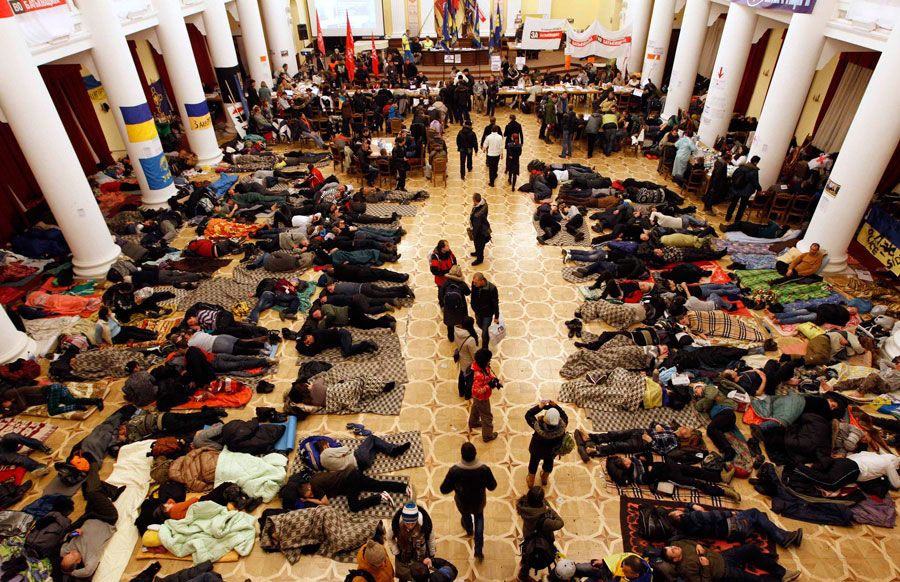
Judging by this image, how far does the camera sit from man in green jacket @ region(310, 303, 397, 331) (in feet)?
25.1

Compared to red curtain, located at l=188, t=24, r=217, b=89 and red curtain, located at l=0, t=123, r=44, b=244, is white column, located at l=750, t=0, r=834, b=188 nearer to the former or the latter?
red curtain, located at l=0, t=123, r=44, b=244

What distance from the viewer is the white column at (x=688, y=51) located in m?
13.9

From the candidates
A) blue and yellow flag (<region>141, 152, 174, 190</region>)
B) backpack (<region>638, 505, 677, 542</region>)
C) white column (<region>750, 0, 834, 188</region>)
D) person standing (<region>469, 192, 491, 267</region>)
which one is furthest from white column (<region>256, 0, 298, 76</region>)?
backpack (<region>638, 505, 677, 542</region>)

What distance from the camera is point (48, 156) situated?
7965mm

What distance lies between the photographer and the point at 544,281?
887cm

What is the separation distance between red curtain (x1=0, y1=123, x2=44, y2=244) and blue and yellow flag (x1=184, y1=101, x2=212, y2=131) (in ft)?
12.0

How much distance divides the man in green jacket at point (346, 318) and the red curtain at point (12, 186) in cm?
716

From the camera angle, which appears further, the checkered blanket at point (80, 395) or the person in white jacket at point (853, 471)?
the checkered blanket at point (80, 395)

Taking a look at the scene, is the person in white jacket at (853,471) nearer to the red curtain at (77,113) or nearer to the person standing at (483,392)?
the person standing at (483,392)

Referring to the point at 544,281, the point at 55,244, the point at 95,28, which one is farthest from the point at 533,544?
the point at 95,28

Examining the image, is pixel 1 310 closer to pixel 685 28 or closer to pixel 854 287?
pixel 854 287

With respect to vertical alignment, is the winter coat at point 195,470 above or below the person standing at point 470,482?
below

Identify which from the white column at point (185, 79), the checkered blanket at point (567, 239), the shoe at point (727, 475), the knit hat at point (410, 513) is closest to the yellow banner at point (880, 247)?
the checkered blanket at point (567, 239)

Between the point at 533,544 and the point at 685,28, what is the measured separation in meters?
14.9
